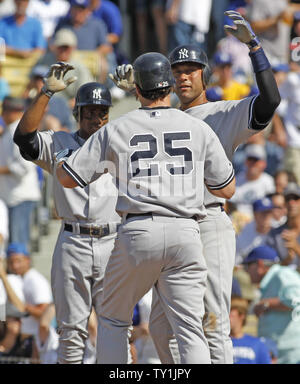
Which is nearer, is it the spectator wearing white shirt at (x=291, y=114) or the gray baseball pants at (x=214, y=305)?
the gray baseball pants at (x=214, y=305)

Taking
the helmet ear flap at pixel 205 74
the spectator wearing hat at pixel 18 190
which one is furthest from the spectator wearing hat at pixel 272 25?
the helmet ear flap at pixel 205 74

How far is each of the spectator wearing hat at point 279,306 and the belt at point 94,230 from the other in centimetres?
215

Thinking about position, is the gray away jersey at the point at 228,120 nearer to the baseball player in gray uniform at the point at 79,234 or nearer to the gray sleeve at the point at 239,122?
the gray sleeve at the point at 239,122

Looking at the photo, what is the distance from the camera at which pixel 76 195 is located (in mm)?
6910

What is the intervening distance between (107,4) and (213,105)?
25.7ft

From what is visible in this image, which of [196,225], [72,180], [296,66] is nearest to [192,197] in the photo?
[196,225]

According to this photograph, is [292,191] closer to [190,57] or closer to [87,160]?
[190,57]

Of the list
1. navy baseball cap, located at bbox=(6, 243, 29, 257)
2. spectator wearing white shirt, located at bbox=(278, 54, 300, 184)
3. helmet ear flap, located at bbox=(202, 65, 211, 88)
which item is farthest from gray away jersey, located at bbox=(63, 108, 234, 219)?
spectator wearing white shirt, located at bbox=(278, 54, 300, 184)

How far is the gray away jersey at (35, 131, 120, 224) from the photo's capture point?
6898mm

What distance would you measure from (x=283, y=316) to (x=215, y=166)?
120 inches

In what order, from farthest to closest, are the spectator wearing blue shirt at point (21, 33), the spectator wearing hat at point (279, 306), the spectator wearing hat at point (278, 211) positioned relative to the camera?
the spectator wearing blue shirt at point (21, 33) < the spectator wearing hat at point (278, 211) < the spectator wearing hat at point (279, 306)

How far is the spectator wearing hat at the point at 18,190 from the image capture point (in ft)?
35.2

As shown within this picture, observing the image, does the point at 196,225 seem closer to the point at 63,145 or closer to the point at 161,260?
the point at 161,260
